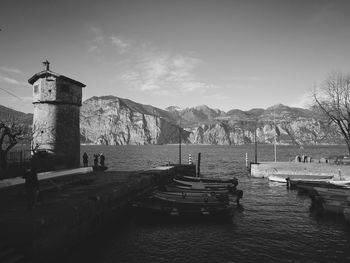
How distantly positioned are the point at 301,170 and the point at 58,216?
39.1 m

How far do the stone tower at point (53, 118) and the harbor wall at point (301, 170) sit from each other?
31792 millimetres

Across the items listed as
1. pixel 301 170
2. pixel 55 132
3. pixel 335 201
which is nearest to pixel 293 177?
pixel 301 170

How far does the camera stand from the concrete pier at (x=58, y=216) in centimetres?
1110

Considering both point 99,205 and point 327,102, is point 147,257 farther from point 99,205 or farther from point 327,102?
point 327,102

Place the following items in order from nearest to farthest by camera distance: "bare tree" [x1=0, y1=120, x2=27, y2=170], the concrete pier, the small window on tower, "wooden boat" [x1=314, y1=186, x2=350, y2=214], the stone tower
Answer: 1. the concrete pier
2. "wooden boat" [x1=314, y1=186, x2=350, y2=214]
3. "bare tree" [x1=0, y1=120, x2=27, y2=170]
4. the stone tower
5. the small window on tower

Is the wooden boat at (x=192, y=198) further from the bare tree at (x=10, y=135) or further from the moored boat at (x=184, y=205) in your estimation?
the bare tree at (x=10, y=135)

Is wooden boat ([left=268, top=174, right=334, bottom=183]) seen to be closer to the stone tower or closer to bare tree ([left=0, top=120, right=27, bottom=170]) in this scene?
the stone tower

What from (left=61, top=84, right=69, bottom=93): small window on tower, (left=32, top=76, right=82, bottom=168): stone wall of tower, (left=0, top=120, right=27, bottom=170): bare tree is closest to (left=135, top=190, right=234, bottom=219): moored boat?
(left=0, top=120, right=27, bottom=170): bare tree

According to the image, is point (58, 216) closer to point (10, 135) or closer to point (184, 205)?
point (184, 205)

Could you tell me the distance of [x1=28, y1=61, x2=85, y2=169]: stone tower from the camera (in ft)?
96.7

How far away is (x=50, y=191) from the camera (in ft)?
64.8

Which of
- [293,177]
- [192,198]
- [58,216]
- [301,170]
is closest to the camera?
[58,216]

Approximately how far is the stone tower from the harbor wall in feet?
104

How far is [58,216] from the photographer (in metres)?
12.9
